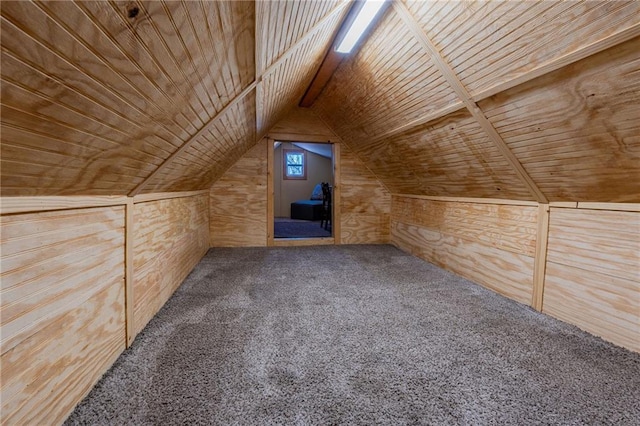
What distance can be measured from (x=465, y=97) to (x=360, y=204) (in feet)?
7.58

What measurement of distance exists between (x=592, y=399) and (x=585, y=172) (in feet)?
3.49

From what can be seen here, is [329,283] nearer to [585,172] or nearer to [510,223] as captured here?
[510,223]

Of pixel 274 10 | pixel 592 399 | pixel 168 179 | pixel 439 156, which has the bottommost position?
pixel 592 399

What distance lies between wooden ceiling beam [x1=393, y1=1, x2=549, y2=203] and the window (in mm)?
5665

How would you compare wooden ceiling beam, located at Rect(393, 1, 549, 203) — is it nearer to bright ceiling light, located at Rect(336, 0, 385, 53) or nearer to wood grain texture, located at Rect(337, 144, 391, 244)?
bright ceiling light, located at Rect(336, 0, 385, 53)

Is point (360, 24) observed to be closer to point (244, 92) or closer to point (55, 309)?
point (244, 92)

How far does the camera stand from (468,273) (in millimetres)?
2377

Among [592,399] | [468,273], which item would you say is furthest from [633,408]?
[468,273]

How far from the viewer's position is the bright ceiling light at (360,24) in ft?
4.75

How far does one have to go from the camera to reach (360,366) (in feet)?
3.95

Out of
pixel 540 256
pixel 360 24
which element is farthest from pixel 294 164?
pixel 540 256

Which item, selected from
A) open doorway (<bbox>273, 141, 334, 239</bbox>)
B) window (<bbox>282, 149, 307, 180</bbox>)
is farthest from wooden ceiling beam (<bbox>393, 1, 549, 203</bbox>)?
window (<bbox>282, 149, 307, 180</bbox>)

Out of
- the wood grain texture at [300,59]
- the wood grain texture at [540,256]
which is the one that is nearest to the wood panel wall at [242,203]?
the wood grain texture at [300,59]

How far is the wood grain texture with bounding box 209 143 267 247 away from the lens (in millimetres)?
3469
